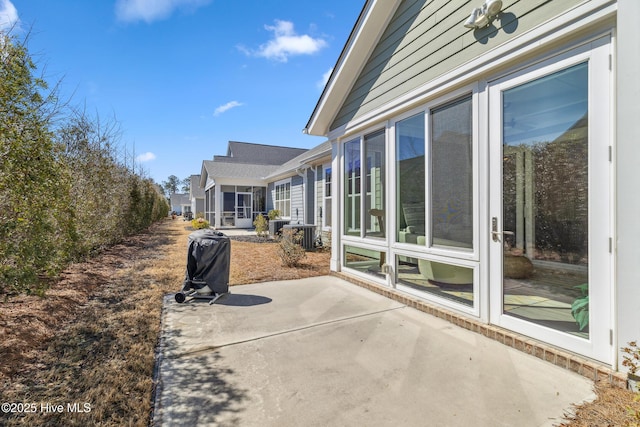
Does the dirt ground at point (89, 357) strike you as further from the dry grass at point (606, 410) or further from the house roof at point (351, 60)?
the house roof at point (351, 60)

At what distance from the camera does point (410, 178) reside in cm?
413

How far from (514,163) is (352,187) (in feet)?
9.48

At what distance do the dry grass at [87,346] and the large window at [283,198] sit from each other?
828 centimetres

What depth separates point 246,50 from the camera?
9.33 m

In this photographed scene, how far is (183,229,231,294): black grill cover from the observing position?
4203mm

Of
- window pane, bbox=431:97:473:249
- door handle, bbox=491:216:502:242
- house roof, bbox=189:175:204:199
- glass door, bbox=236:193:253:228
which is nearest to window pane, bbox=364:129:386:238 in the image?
window pane, bbox=431:97:473:249

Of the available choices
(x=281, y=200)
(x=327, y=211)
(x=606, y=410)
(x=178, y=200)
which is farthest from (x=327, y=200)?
(x=178, y=200)

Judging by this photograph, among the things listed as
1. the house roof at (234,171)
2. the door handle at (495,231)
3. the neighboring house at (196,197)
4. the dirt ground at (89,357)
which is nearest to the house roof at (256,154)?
the neighboring house at (196,197)

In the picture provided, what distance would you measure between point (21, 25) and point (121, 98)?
228 inches

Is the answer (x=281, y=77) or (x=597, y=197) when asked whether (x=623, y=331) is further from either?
(x=281, y=77)

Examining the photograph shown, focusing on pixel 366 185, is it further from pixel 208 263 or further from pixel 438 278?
pixel 208 263

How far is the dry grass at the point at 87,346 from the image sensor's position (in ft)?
6.45

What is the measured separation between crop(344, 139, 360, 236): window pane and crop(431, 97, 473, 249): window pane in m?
1.76

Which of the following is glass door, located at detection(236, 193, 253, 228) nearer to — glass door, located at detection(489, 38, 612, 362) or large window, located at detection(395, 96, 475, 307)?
large window, located at detection(395, 96, 475, 307)
